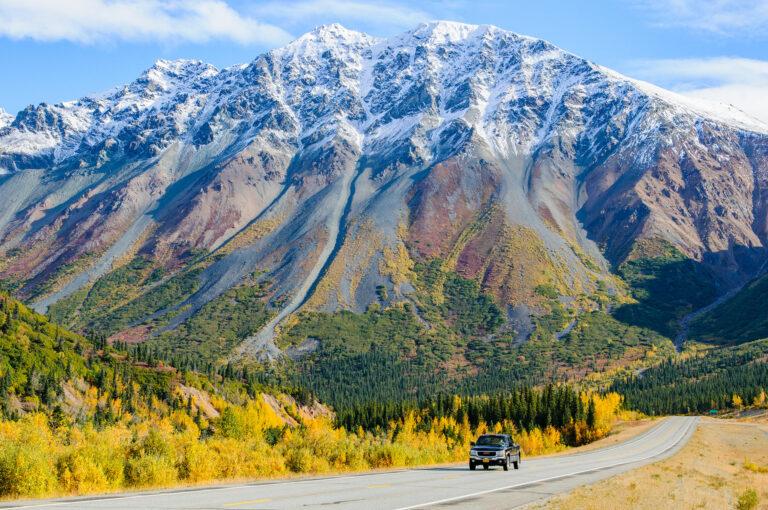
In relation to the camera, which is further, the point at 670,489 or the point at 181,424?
the point at 181,424

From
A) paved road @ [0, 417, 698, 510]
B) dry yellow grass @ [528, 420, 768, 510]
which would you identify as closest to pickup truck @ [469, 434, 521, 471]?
paved road @ [0, 417, 698, 510]

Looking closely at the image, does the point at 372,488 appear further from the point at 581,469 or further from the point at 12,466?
the point at 581,469

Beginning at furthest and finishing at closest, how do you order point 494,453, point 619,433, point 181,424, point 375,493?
point 181,424, point 619,433, point 494,453, point 375,493

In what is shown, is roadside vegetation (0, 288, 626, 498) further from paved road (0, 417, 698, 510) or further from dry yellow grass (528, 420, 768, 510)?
dry yellow grass (528, 420, 768, 510)

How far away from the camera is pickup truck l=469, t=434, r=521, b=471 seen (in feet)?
120

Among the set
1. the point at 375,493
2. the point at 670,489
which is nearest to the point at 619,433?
the point at 670,489

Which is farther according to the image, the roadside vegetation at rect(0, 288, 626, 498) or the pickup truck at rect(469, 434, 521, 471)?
the pickup truck at rect(469, 434, 521, 471)

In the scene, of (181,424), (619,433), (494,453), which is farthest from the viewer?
(181,424)

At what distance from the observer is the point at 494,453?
Answer: 36844mm

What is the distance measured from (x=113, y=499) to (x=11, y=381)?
267 ft

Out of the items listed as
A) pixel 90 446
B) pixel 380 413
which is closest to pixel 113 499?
pixel 90 446

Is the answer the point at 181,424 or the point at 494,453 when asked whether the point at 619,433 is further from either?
the point at 181,424

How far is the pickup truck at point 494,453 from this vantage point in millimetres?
36719

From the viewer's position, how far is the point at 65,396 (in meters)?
92.4
